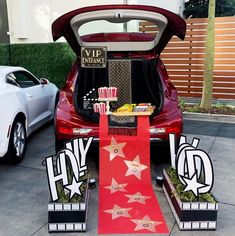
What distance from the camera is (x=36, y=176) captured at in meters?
4.05

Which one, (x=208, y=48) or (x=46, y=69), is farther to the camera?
(x=46, y=69)

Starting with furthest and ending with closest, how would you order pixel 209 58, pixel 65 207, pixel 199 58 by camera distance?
pixel 199 58, pixel 209 58, pixel 65 207

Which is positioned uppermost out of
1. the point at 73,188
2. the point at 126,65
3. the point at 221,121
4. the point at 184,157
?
the point at 126,65

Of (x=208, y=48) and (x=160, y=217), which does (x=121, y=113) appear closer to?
(x=160, y=217)

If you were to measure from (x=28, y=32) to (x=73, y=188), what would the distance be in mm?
8363

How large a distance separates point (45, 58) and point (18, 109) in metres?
4.56

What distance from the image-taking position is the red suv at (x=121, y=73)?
383 cm

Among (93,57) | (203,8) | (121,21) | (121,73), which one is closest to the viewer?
(121,21)

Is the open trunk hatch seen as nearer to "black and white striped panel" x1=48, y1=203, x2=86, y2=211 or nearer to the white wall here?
"black and white striped panel" x1=48, y1=203, x2=86, y2=211

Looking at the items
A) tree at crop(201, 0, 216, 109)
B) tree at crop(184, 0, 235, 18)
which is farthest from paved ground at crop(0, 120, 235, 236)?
tree at crop(184, 0, 235, 18)

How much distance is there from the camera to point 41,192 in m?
3.62

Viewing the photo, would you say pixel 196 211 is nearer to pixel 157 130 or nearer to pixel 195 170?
pixel 195 170

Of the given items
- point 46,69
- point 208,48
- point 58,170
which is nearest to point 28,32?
point 46,69

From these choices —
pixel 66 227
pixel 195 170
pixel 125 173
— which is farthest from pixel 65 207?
pixel 195 170
